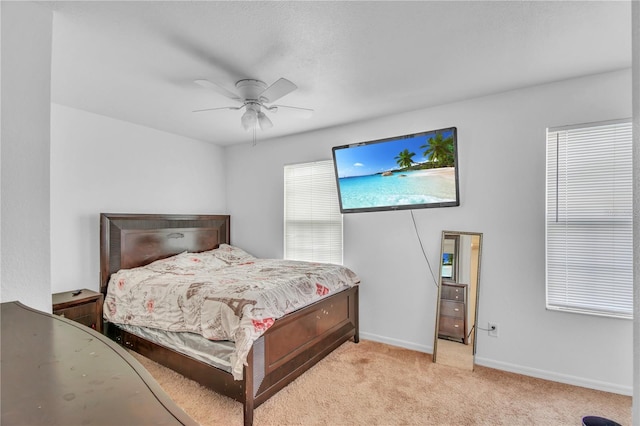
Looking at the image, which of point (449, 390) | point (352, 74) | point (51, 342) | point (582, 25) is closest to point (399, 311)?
point (449, 390)

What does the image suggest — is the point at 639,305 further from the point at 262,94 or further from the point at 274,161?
the point at 274,161

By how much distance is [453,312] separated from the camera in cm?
286

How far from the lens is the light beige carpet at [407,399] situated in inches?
80.0

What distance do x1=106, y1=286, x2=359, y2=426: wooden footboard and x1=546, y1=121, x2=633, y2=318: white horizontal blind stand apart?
1900 mm

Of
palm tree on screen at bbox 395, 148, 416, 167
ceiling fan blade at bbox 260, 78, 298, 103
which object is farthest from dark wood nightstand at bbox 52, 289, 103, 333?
palm tree on screen at bbox 395, 148, 416, 167

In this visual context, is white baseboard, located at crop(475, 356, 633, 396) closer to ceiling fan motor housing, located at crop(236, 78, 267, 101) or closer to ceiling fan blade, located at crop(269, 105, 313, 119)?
ceiling fan blade, located at crop(269, 105, 313, 119)

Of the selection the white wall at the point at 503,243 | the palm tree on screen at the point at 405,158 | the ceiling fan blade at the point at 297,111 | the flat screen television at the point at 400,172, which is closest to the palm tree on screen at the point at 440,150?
the flat screen television at the point at 400,172

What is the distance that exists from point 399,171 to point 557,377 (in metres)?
2.20

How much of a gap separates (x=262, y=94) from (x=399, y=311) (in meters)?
2.53

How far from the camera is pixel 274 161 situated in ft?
13.6

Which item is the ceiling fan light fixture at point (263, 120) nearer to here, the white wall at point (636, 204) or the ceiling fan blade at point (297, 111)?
the ceiling fan blade at point (297, 111)

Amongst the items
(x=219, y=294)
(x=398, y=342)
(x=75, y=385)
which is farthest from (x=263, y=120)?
(x=398, y=342)

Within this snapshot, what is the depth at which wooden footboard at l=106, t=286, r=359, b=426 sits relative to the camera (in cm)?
205

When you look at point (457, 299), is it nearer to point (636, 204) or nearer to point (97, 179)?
point (636, 204)
